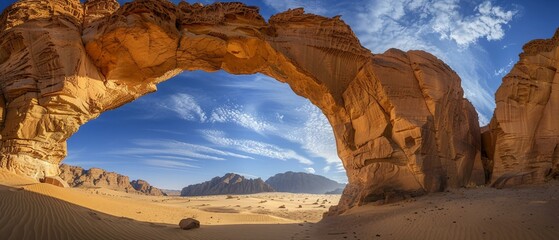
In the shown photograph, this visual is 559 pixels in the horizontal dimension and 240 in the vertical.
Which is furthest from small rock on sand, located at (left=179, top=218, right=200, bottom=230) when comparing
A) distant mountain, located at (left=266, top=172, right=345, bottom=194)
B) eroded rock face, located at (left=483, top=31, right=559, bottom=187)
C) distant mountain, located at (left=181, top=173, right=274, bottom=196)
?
distant mountain, located at (left=266, top=172, right=345, bottom=194)

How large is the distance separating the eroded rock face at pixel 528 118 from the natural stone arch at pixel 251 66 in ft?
5.23

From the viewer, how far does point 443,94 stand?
15.6 meters

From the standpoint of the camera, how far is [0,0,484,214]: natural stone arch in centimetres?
1457

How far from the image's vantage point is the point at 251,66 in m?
18.5

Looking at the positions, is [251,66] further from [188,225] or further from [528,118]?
[528,118]

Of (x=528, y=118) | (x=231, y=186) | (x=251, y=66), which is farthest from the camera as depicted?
(x=231, y=186)

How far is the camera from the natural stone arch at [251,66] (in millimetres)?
14570

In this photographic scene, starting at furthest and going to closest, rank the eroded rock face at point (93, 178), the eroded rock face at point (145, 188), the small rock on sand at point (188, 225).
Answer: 1. the eroded rock face at point (145, 188)
2. the eroded rock face at point (93, 178)
3. the small rock on sand at point (188, 225)

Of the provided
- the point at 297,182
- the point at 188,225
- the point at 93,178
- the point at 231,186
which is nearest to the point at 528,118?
the point at 188,225

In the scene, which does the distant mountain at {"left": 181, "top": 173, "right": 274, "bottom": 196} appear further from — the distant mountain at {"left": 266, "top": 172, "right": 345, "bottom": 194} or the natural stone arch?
the natural stone arch

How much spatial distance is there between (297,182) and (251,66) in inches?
5313

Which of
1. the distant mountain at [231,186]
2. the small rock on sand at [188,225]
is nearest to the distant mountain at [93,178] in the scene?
the distant mountain at [231,186]

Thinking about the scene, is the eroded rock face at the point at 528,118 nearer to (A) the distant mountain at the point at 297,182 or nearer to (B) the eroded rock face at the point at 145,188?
(B) the eroded rock face at the point at 145,188

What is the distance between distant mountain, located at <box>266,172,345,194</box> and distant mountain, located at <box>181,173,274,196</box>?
48.6 metres
